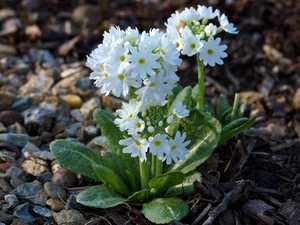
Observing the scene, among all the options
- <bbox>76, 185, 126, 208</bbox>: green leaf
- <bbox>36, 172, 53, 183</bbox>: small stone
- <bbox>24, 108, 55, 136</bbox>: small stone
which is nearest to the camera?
<bbox>76, 185, 126, 208</bbox>: green leaf

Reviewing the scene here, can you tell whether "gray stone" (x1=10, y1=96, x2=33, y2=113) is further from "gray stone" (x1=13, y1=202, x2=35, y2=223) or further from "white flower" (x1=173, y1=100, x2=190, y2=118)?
"white flower" (x1=173, y1=100, x2=190, y2=118)

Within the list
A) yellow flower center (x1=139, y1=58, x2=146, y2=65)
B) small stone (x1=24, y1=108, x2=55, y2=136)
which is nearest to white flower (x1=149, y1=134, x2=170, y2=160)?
yellow flower center (x1=139, y1=58, x2=146, y2=65)

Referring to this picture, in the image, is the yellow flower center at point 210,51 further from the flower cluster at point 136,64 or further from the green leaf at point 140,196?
the green leaf at point 140,196

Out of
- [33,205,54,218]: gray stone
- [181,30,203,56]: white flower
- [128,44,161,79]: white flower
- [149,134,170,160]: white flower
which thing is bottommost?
[33,205,54,218]: gray stone

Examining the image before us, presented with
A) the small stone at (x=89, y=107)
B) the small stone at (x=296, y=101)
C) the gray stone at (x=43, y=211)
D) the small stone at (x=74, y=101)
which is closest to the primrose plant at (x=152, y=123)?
the gray stone at (x=43, y=211)

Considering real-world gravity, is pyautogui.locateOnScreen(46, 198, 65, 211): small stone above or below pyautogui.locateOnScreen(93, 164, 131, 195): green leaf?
below

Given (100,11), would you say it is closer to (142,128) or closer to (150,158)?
(150,158)
